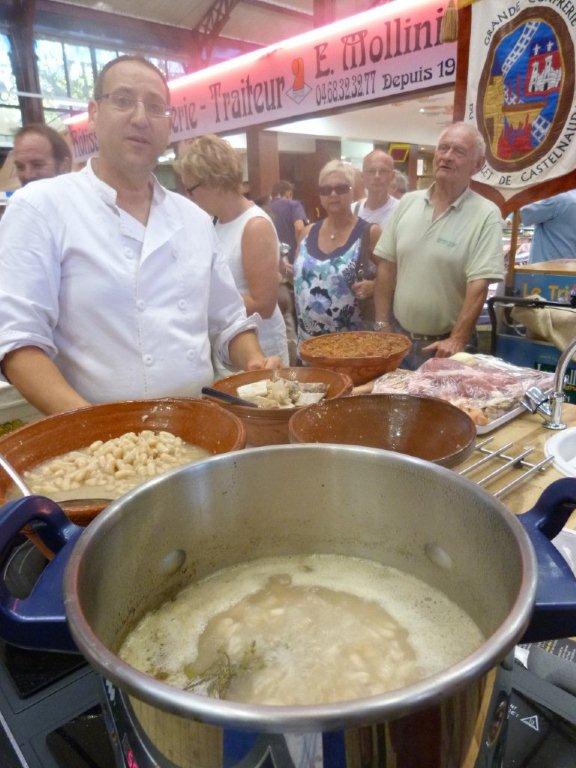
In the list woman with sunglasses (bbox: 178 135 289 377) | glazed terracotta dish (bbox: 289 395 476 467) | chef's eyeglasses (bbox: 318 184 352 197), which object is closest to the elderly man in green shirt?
chef's eyeglasses (bbox: 318 184 352 197)

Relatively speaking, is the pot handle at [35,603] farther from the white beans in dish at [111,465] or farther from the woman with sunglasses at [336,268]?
the woman with sunglasses at [336,268]

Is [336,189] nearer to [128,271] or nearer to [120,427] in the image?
[128,271]

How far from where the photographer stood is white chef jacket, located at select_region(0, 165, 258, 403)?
135 cm

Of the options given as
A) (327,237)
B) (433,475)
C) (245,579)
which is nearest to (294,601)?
(245,579)

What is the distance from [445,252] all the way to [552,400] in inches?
59.8

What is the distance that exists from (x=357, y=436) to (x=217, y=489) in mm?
538

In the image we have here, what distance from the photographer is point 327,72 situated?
474cm

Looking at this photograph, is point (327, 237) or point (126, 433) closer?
point (126, 433)

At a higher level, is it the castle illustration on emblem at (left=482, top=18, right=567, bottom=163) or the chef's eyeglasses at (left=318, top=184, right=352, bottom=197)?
the castle illustration on emblem at (left=482, top=18, right=567, bottom=163)

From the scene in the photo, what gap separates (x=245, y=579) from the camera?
743mm

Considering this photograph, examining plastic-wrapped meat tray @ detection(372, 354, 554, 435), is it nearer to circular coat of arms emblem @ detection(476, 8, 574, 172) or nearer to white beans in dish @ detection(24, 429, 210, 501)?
white beans in dish @ detection(24, 429, 210, 501)

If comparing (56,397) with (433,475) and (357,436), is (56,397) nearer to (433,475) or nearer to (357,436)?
(357,436)

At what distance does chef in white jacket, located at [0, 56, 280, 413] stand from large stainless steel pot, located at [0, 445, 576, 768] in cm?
73

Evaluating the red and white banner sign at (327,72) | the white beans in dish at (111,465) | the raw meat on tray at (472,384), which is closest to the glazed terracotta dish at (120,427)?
the white beans in dish at (111,465)
